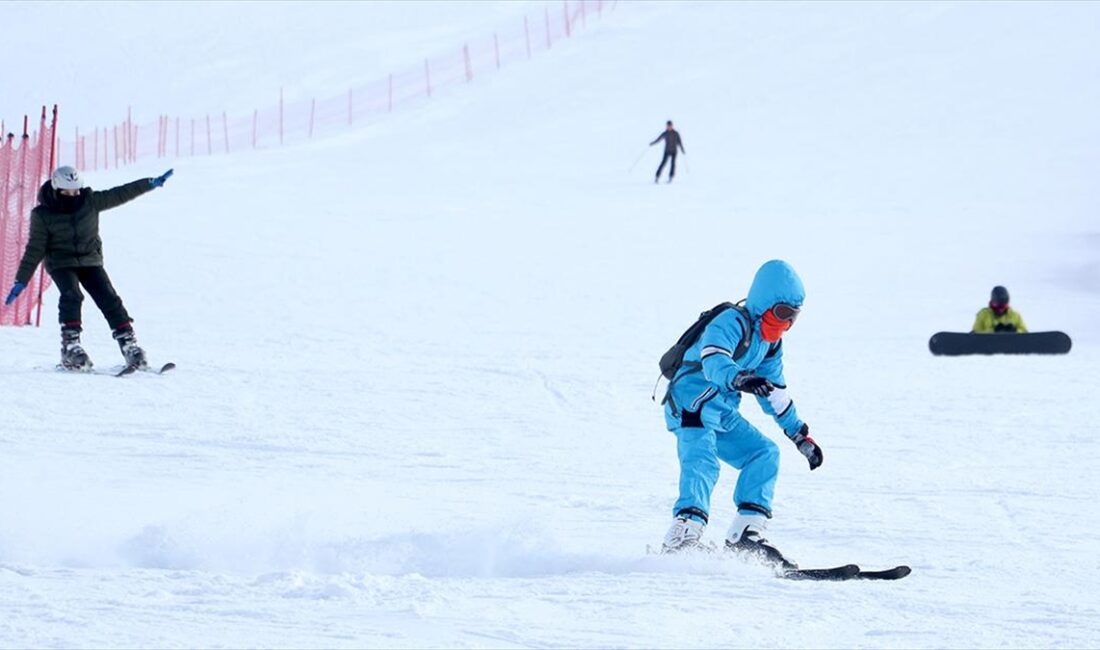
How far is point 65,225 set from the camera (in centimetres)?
841

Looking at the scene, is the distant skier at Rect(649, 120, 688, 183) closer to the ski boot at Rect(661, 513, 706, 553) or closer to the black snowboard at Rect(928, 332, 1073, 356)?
the black snowboard at Rect(928, 332, 1073, 356)

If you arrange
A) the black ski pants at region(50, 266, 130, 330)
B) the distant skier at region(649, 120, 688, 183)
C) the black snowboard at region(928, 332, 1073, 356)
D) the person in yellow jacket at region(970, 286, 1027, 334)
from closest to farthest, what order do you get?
the black ski pants at region(50, 266, 130, 330) → the black snowboard at region(928, 332, 1073, 356) → the person in yellow jacket at region(970, 286, 1027, 334) → the distant skier at region(649, 120, 688, 183)

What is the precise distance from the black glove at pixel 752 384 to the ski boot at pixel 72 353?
17.7 feet

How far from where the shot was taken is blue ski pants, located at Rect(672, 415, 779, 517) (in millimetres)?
4941

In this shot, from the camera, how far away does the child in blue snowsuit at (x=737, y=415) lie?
4.84 meters

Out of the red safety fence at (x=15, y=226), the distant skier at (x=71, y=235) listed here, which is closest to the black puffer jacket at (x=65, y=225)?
the distant skier at (x=71, y=235)

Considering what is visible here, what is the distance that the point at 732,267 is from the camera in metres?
16.6

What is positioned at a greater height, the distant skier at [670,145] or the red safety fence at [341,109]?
the red safety fence at [341,109]

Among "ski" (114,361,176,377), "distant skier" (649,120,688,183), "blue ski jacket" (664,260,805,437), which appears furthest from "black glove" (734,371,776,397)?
"distant skier" (649,120,688,183)

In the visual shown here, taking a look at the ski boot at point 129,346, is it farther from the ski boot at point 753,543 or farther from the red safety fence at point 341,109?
the red safety fence at point 341,109

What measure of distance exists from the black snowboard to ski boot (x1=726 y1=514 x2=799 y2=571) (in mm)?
6958

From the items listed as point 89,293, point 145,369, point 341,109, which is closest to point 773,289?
point 89,293

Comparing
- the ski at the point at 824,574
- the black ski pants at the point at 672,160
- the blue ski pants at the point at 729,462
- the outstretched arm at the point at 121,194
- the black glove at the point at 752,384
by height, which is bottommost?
the ski at the point at 824,574

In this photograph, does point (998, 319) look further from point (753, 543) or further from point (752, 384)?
point (752, 384)
